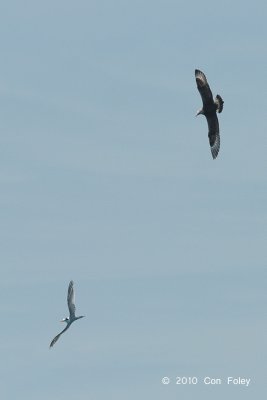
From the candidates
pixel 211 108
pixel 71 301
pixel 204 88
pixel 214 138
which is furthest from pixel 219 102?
pixel 71 301

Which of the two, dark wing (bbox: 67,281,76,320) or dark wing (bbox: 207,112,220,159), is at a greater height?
dark wing (bbox: 207,112,220,159)

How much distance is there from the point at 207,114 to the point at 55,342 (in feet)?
117

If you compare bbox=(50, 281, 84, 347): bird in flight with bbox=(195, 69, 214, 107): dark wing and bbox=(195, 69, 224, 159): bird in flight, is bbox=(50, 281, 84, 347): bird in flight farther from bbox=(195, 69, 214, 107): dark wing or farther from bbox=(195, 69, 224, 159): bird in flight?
bbox=(195, 69, 214, 107): dark wing

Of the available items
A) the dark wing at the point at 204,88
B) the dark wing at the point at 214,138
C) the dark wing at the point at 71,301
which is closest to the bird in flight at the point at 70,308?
the dark wing at the point at 71,301

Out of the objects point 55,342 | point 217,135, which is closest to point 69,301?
point 55,342

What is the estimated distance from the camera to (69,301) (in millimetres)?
143750

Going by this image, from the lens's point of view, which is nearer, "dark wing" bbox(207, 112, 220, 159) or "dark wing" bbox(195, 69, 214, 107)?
"dark wing" bbox(195, 69, 214, 107)

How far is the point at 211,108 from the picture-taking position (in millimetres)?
121000

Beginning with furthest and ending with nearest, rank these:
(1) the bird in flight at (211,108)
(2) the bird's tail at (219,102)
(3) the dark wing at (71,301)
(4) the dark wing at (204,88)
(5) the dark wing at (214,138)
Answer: (3) the dark wing at (71,301)
(5) the dark wing at (214,138)
(2) the bird's tail at (219,102)
(1) the bird in flight at (211,108)
(4) the dark wing at (204,88)

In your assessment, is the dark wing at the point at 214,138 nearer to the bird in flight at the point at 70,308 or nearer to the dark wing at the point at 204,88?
the dark wing at the point at 204,88

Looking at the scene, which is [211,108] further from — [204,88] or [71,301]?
[71,301]

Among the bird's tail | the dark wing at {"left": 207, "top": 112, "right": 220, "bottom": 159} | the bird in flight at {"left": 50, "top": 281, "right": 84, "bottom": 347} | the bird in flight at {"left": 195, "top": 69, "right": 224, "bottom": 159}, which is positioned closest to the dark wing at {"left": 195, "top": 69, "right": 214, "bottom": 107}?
the bird in flight at {"left": 195, "top": 69, "right": 224, "bottom": 159}

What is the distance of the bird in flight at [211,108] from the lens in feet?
392

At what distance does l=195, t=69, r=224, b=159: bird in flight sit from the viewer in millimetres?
119625
